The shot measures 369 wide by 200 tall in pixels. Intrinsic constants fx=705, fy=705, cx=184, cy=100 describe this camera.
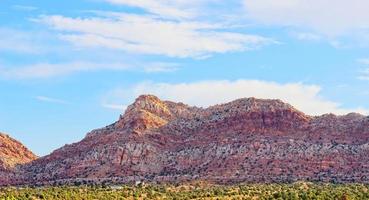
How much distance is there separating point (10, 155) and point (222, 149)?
5648 cm

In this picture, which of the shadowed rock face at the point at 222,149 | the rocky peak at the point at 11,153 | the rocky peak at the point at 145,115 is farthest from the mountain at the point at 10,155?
the rocky peak at the point at 145,115

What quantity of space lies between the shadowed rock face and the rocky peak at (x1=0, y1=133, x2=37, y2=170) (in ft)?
15.6

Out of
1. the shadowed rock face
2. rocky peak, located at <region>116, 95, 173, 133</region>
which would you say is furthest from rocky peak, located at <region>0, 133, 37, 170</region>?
rocky peak, located at <region>116, 95, 173, 133</region>

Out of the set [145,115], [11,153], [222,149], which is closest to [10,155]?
[11,153]

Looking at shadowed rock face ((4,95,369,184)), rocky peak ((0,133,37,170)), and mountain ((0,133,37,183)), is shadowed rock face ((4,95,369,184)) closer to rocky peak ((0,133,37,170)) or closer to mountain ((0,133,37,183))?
mountain ((0,133,37,183))

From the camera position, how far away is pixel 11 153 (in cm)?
18025

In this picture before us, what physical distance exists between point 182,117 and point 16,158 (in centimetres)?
4402

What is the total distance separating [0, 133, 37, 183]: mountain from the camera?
16100cm

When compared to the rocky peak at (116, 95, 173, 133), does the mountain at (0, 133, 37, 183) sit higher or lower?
lower

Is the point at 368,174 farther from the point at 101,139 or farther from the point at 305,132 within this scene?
the point at 101,139

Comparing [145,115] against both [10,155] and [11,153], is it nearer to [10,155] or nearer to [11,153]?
[10,155]

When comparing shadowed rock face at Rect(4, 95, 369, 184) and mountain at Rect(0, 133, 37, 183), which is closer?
shadowed rock face at Rect(4, 95, 369, 184)

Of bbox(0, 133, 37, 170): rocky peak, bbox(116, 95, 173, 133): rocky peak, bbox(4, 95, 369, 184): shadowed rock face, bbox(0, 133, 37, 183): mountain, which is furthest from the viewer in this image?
bbox(116, 95, 173, 133): rocky peak

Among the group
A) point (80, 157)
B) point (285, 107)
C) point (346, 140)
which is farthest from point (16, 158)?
point (346, 140)
